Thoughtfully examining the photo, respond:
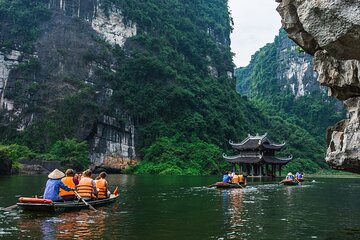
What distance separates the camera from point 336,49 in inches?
281

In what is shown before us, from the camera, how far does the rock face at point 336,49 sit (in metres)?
6.44

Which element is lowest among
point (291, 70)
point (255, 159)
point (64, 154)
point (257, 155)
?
point (255, 159)

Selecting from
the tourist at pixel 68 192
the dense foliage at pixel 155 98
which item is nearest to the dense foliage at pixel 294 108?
the dense foliage at pixel 155 98

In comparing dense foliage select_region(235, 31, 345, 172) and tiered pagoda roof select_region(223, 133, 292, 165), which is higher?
dense foliage select_region(235, 31, 345, 172)

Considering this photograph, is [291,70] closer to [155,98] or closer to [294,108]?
[294,108]

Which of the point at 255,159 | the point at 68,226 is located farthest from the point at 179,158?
the point at 68,226

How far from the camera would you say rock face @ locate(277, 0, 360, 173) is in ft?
21.1

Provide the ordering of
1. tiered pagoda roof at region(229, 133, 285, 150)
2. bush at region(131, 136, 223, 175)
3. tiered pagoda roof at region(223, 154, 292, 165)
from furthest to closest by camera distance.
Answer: bush at region(131, 136, 223, 175) < tiered pagoda roof at region(229, 133, 285, 150) < tiered pagoda roof at region(223, 154, 292, 165)

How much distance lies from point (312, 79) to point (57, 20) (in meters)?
75.2

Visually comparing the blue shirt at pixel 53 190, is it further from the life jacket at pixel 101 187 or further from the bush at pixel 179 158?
the bush at pixel 179 158

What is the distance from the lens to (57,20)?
73.6 m

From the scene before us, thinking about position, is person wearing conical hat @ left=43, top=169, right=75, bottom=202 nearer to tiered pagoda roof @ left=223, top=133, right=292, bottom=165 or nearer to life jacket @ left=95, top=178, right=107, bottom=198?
life jacket @ left=95, top=178, right=107, bottom=198

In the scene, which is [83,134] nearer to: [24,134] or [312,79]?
[24,134]

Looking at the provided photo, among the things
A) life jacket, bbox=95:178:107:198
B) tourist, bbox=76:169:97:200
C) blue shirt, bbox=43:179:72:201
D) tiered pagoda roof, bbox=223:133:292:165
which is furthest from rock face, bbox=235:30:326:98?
blue shirt, bbox=43:179:72:201
